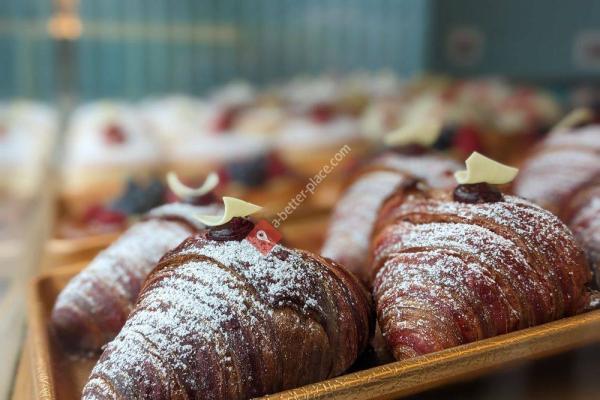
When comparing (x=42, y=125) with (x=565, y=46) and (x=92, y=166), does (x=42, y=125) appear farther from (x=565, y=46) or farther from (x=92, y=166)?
(x=565, y=46)

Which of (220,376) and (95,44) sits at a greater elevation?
(95,44)

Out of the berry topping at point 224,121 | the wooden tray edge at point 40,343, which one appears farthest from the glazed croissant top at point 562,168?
the berry topping at point 224,121

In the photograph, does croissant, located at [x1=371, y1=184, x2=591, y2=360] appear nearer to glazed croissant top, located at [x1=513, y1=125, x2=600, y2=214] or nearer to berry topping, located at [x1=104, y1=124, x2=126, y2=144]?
glazed croissant top, located at [x1=513, y1=125, x2=600, y2=214]

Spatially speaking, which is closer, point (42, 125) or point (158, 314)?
point (158, 314)

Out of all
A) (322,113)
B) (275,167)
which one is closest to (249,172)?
(275,167)

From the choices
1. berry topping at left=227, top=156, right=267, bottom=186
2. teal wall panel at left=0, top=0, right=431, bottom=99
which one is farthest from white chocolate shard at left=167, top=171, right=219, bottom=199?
teal wall panel at left=0, top=0, right=431, bottom=99

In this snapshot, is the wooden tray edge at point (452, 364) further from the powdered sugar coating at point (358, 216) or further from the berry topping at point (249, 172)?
the berry topping at point (249, 172)

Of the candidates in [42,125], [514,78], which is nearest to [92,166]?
[42,125]
